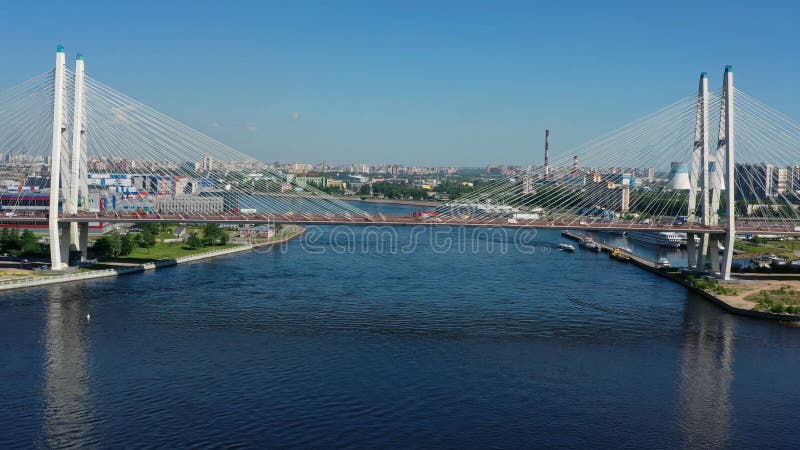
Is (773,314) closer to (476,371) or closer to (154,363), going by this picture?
(476,371)

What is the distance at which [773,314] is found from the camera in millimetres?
9609

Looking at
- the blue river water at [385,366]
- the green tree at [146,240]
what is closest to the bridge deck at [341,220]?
the blue river water at [385,366]

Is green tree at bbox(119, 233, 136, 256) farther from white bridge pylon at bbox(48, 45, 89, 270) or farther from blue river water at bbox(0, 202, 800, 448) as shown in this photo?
blue river water at bbox(0, 202, 800, 448)

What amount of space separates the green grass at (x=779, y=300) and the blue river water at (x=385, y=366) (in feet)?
1.55

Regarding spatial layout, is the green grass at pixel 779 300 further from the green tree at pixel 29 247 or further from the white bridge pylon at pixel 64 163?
the green tree at pixel 29 247

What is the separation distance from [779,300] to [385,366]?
20.7ft

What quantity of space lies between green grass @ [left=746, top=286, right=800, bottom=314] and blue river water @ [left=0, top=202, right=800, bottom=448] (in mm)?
472

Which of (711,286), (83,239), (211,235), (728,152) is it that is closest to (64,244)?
(83,239)

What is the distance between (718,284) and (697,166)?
6.66 ft

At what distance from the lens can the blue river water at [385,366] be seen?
554 centimetres

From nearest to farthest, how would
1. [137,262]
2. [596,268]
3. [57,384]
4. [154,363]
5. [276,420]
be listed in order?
[276,420]
[57,384]
[154,363]
[137,262]
[596,268]

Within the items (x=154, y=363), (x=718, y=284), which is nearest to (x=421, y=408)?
(x=154, y=363)

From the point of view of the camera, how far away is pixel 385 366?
7.04m

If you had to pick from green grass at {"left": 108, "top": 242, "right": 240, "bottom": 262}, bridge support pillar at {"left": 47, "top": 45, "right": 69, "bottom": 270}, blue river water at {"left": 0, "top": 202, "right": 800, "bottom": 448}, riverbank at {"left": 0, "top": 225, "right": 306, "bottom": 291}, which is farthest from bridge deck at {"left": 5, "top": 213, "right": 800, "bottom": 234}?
green grass at {"left": 108, "top": 242, "right": 240, "bottom": 262}
